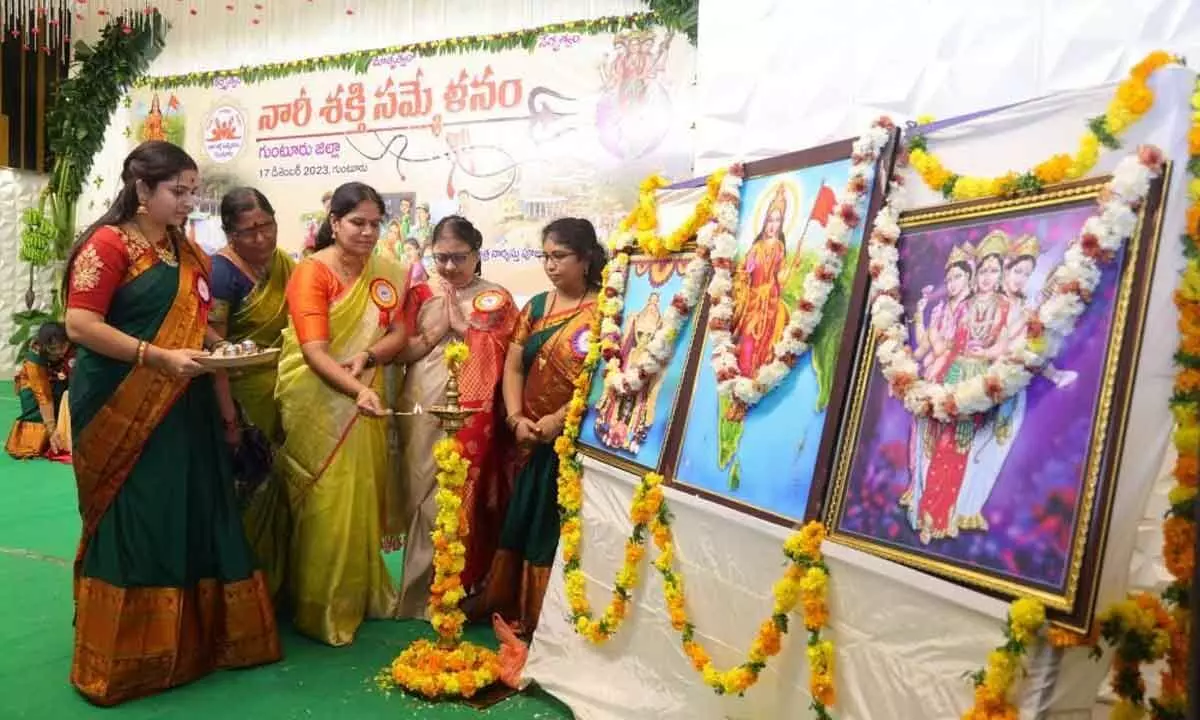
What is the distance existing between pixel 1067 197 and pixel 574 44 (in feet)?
14.3

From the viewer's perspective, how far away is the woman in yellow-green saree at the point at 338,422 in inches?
121

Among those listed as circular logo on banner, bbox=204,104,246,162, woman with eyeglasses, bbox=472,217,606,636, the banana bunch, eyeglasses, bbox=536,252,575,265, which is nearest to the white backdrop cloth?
woman with eyeglasses, bbox=472,217,606,636

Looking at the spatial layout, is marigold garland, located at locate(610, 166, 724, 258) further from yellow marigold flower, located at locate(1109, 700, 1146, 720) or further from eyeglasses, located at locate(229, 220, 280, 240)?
yellow marigold flower, located at locate(1109, 700, 1146, 720)

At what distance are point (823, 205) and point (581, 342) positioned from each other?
3.93ft

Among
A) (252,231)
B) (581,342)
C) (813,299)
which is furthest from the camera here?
(252,231)

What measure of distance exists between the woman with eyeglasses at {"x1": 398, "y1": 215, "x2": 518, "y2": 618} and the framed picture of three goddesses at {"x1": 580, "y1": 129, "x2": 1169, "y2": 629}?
953mm

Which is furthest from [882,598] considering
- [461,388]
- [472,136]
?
[472,136]

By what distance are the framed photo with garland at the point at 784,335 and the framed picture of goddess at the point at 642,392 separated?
0.32 feet

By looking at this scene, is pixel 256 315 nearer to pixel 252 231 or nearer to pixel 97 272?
pixel 252 231

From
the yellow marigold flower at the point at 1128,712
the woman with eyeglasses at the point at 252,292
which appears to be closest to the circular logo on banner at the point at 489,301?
the woman with eyeglasses at the point at 252,292

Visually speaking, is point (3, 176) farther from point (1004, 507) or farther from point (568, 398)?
point (1004, 507)

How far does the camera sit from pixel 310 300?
2994 mm

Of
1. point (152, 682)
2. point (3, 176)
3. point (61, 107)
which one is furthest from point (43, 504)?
point (3, 176)

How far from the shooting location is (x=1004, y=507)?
1.55m
